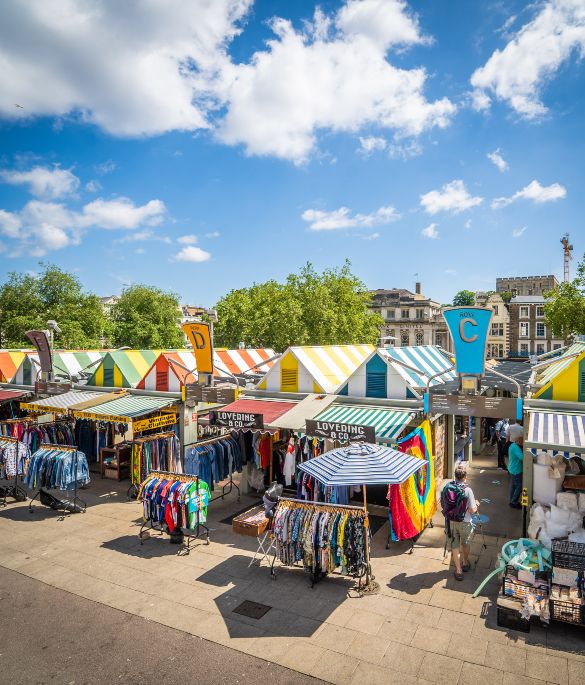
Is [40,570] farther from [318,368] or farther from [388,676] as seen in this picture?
[318,368]

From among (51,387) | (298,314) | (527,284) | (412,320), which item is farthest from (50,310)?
(527,284)

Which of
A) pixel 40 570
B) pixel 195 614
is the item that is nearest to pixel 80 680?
pixel 195 614

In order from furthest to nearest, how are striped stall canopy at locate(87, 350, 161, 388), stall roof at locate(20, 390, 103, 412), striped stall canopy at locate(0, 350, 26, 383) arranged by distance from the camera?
1. striped stall canopy at locate(0, 350, 26, 383)
2. striped stall canopy at locate(87, 350, 161, 388)
3. stall roof at locate(20, 390, 103, 412)

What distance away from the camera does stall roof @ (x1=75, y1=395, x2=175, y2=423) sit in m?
13.1

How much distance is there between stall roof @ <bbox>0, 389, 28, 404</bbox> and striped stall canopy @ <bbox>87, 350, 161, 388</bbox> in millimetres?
3219

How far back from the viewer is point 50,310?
44656 millimetres

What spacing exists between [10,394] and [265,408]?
11642 mm

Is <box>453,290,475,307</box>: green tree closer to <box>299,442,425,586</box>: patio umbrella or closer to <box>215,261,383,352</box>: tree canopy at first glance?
<box>215,261,383,352</box>: tree canopy

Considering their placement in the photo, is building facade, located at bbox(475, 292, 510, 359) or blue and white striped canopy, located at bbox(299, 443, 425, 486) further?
building facade, located at bbox(475, 292, 510, 359)

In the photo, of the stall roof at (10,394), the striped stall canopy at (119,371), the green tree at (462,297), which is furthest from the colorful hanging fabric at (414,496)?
the green tree at (462,297)

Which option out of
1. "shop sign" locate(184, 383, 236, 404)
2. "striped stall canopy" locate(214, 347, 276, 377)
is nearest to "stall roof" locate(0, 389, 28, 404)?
"striped stall canopy" locate(214, 347, 276, 377)

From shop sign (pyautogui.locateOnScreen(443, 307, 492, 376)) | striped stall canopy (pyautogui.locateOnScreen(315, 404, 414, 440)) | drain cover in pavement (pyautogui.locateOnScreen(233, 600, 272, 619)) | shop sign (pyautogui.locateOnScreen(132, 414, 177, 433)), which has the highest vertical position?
shop sign (pyautogui.locateOnScreen(443, 307, 492, 376))

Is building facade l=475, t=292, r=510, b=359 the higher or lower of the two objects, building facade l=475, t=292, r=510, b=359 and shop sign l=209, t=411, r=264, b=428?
the higher

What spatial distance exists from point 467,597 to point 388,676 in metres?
2.44
